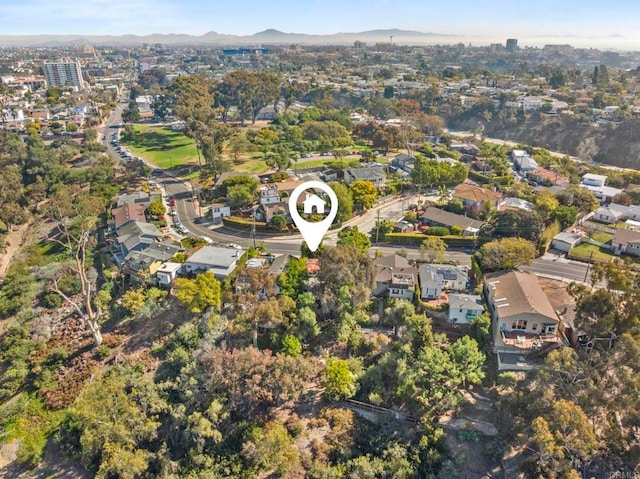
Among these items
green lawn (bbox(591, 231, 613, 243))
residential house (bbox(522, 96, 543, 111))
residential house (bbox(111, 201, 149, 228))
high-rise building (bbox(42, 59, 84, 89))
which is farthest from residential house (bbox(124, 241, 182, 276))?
high-rise building (bbox(42, 59, 84, 89))

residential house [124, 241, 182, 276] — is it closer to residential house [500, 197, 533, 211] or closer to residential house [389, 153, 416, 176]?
residential house [389, 153, 416, 176]

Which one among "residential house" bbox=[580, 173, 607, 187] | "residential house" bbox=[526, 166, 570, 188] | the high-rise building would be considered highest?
the high-rise building

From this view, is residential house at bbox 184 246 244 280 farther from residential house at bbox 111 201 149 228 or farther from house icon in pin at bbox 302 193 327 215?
residential house at bbox 111 201 149 228

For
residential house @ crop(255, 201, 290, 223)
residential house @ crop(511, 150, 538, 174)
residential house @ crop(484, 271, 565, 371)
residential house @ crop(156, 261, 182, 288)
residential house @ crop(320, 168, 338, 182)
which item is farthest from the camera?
residential house @ crop(511, 150, 538, 174)

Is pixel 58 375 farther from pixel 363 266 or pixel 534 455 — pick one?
pixel 534 455

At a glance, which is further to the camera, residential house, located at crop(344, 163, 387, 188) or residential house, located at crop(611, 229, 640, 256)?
residential house, located at crop(344, 163, 387, 188)

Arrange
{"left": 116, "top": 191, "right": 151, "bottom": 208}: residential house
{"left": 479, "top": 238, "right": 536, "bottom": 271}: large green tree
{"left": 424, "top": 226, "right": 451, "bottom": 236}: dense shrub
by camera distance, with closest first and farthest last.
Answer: {"left": 479, "top": 238, "right": 536, "bottom": 271}: large green tree, {"left": 424, "top": 226, "right": 451, "bottom": 236}: dense shrub, {"left": 116, "top": 191, "right": 151, "bottom": 208}: residential house

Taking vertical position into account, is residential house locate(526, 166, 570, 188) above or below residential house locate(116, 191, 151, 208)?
above

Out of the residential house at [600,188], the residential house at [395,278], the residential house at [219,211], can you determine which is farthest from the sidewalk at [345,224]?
the residential house at [600,188]
